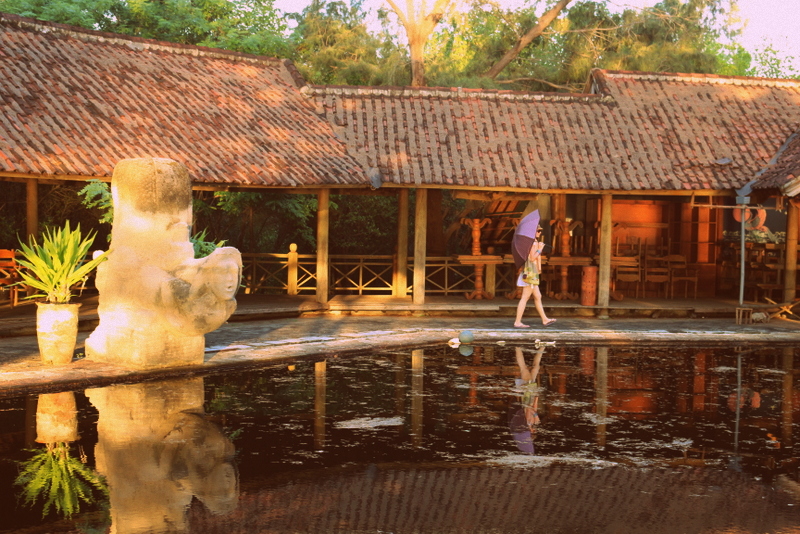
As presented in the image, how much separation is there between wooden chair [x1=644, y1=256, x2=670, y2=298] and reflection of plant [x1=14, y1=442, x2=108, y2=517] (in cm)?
1576

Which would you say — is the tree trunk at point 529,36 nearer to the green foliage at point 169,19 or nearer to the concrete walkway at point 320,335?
the green foliage at point 169,19

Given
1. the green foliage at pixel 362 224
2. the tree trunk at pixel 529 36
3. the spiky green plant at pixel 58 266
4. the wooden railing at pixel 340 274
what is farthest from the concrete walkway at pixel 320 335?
the tree trunk at pixel 529 36

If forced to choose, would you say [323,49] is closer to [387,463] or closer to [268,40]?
[268,40]

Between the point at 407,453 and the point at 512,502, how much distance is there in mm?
1442

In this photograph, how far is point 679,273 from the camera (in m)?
21.2

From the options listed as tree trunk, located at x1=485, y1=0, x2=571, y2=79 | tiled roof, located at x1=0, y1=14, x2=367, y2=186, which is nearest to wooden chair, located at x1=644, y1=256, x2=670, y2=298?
tiled roof, located at x1=0, y1=14, x2=367, y2=186

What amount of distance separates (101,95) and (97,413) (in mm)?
9358

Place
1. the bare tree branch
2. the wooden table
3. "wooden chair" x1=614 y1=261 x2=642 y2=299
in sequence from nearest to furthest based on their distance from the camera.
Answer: the wooden table, "wooden chair" x1=614 y1=261 x2=642 y2=299, the bare tree branch

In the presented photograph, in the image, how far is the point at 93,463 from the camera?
6859 mm

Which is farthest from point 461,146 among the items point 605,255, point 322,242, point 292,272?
point 292,272

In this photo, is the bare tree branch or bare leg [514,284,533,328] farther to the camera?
the bare tree branch

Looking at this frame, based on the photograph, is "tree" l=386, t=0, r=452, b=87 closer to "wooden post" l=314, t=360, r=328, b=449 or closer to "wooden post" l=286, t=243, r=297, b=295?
"wooden post" l=286, t=243, r=297, b=295

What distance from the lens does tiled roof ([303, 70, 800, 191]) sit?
57.4 ft

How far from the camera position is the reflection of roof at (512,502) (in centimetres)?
566
